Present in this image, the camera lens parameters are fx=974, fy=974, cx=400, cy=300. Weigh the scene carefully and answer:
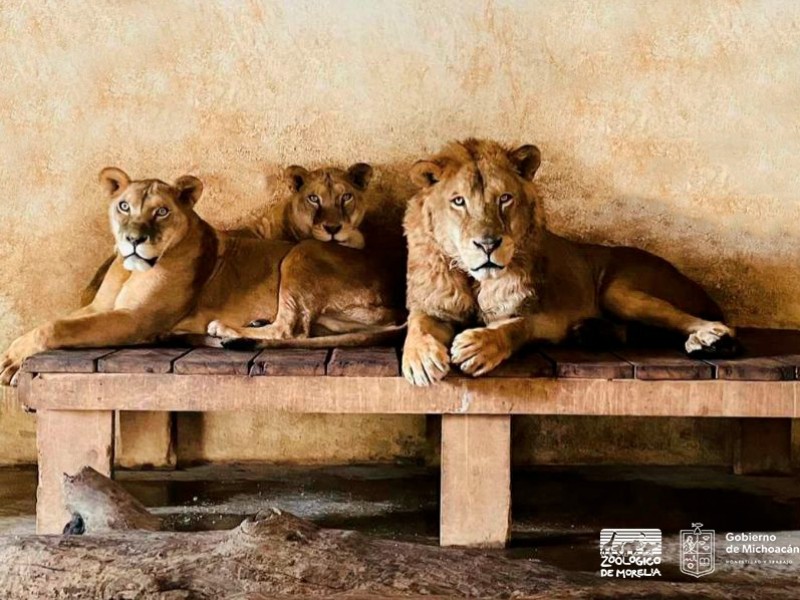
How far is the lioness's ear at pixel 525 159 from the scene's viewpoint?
3.91 meters

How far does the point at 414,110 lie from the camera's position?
4750mm

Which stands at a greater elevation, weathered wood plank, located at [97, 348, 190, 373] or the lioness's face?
the lioness's face

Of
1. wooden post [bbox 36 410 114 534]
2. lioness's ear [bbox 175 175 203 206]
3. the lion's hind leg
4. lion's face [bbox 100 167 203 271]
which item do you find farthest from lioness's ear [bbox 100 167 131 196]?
the lion's hind leg

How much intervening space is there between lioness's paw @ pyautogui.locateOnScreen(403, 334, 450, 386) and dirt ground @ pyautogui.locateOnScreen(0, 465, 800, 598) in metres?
0.65

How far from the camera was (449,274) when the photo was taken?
12.7 feet

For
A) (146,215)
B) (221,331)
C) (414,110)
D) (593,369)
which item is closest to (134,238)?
(146,215)

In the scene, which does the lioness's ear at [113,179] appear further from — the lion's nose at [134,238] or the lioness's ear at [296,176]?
the lioness's ear at [296,176]

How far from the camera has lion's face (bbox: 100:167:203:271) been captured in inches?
153

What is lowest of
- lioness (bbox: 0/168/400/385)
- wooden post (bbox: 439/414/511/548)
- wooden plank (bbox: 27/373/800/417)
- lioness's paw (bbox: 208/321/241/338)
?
wooden post (bbox: 439/414/511/548)

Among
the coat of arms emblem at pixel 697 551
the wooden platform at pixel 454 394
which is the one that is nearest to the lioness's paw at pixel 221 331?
the wooden platform at pixel 454 394

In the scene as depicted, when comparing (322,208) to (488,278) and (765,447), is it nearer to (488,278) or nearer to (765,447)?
(488,278)

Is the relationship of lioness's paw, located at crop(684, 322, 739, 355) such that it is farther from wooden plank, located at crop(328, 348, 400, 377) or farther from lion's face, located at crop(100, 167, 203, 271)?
lion's face, located at crop(100, 167, 203, 271)

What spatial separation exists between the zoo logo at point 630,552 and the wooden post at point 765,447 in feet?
3.62

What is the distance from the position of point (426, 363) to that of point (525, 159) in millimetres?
1032
